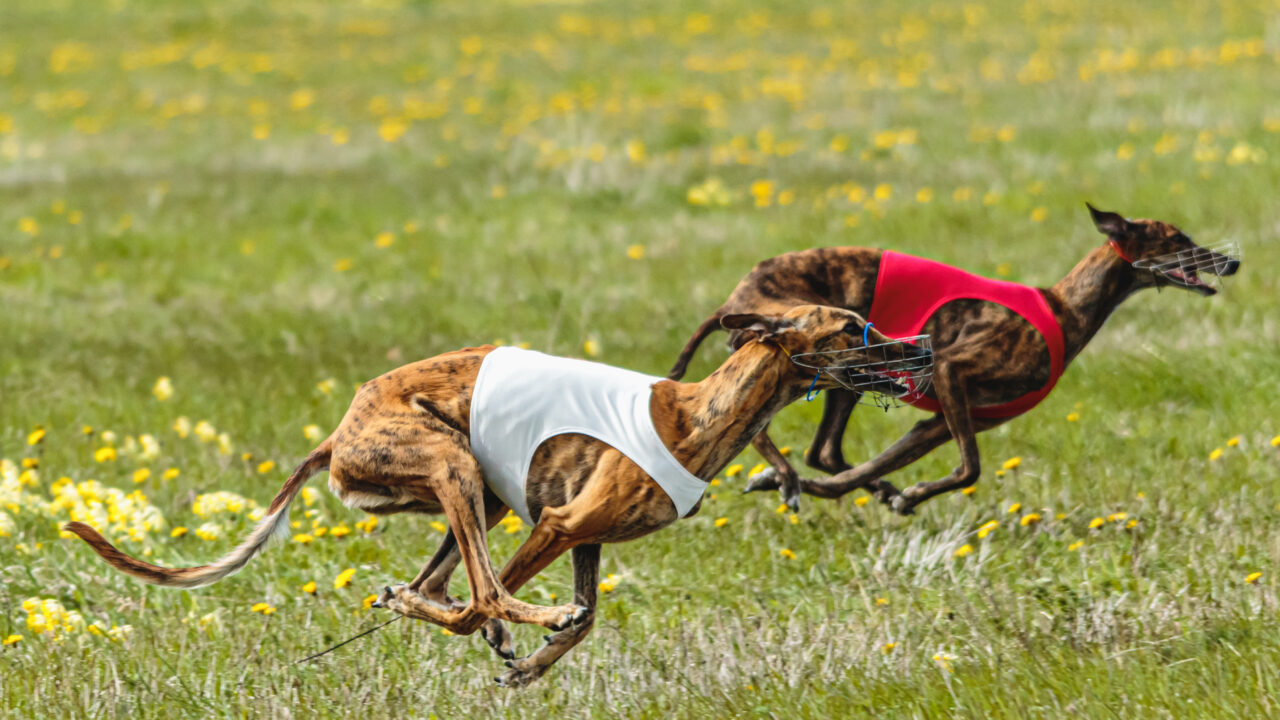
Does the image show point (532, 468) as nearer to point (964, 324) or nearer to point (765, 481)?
point (765, 481)

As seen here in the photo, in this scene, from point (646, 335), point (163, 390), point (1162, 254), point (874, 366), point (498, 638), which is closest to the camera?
point (874, 366)

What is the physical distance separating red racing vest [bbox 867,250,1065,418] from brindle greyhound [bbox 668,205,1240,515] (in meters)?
0.03

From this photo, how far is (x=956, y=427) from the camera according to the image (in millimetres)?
4816

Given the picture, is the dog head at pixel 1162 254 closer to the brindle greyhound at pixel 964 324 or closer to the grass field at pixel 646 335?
the brindle greyhound at pixel 964 324

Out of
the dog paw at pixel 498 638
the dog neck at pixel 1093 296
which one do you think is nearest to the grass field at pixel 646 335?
the dog paw at pixel 498 638

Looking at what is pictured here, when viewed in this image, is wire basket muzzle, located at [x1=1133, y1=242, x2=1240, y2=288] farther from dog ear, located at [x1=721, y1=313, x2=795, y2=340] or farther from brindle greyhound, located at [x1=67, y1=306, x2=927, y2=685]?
dog ear, located at [x1=721, y1=313, x2=795, y2=340]

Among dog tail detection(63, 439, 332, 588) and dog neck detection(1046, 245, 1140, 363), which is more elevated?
dog neck detection(1046, 245, 1140, 363)

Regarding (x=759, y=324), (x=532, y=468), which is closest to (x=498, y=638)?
(x=532, y=468)

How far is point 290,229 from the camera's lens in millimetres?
11070

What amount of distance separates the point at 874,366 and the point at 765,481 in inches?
48.8

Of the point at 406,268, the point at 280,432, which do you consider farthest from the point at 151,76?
the point at 280,432

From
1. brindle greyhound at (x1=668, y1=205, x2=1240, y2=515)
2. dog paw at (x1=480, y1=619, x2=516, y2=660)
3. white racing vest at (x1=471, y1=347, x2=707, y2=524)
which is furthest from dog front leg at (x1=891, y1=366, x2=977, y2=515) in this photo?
dog paw at (x1=480, y1=619, x2=516, y2=660)

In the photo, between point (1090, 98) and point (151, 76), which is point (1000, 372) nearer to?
point (1090, 98)

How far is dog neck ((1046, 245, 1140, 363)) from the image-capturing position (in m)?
4.97
